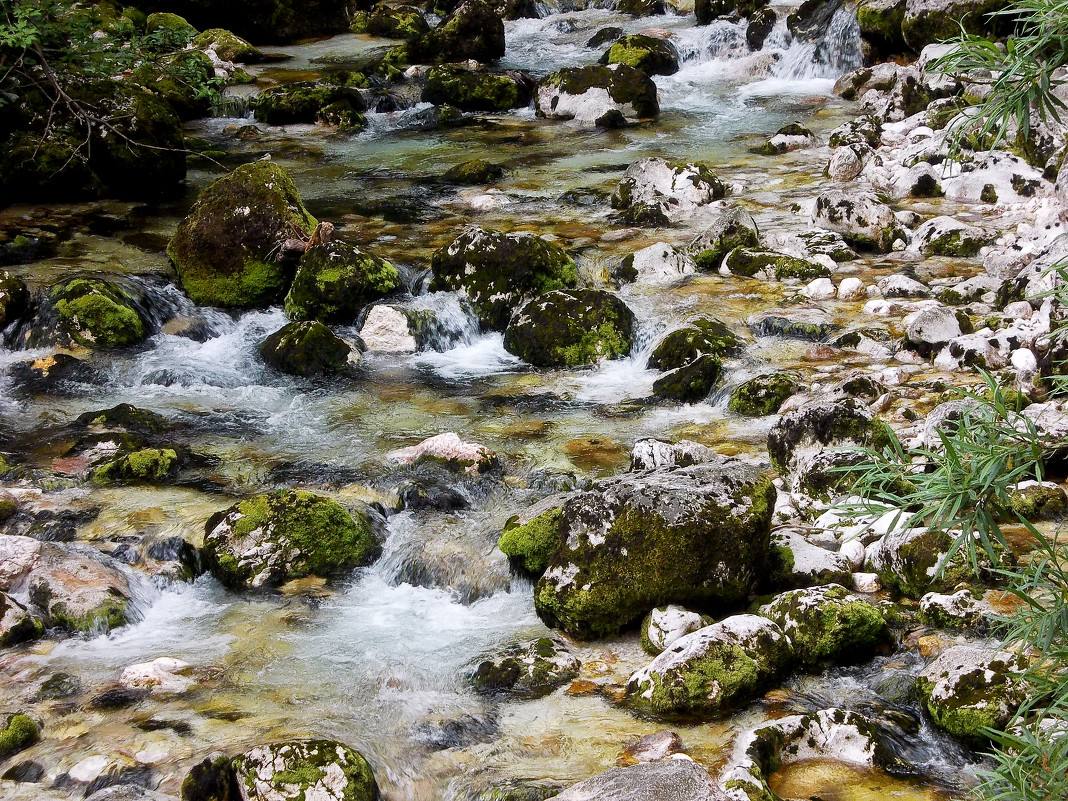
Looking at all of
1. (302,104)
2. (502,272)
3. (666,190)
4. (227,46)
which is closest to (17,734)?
(502,272)

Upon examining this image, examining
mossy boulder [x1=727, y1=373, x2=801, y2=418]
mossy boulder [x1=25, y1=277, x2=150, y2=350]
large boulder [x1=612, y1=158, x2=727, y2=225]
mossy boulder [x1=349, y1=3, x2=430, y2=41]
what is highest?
mossy boulder [x1=349, y1=3, x2=430, y2=41]

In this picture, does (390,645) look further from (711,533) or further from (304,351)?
(304,351)

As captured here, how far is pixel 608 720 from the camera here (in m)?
4.69

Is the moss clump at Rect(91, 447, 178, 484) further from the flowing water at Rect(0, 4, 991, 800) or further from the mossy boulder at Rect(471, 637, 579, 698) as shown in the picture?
the mossy boulder at Rect(471, 637, 579, 698)

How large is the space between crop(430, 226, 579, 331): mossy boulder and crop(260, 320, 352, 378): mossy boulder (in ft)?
4.74

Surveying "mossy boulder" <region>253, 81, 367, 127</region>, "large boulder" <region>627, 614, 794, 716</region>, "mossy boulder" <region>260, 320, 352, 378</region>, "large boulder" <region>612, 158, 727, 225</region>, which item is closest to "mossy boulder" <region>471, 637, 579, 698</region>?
"large boulder" <region>627, 614, 794, 716</region>

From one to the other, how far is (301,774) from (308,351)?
5.37 m

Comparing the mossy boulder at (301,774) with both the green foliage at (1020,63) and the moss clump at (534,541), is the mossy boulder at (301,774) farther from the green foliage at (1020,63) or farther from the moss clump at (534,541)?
the green foliage at (1020,63)

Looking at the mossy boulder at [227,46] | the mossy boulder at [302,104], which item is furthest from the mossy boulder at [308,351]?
the mossy boulder at [227,46]

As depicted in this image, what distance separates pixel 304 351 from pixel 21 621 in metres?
4.02

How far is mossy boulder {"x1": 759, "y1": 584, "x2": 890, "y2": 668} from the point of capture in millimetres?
4859

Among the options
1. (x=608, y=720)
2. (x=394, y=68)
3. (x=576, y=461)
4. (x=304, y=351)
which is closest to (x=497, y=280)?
(x=304, y=351)

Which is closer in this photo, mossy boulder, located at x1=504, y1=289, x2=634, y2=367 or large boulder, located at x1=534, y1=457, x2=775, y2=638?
large boulder, located at x1=534, y1=457, x2=775, y2=638

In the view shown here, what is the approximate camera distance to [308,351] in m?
9.12
